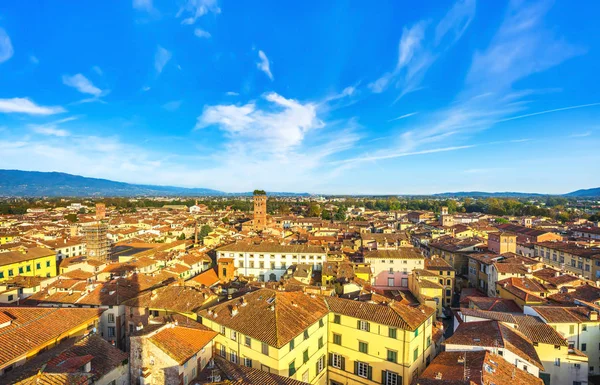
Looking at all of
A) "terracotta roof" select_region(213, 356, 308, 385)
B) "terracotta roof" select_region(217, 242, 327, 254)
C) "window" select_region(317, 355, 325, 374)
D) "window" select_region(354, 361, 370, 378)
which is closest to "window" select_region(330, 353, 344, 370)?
"window" select_region(317, 355, 325, 374)

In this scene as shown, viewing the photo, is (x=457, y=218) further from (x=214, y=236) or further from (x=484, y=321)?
(x=484, y=321)

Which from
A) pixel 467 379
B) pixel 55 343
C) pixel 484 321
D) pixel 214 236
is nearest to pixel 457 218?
pixel 214 236

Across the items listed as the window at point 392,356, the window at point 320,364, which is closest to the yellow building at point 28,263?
the window at point 320,364

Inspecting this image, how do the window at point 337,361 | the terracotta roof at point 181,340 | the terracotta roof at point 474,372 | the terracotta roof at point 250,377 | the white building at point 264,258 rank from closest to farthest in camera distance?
the terracotta roof at point 250,377 < the terracotta roof at point 474,372 < the terracotta roof at point 181,340 < the window at point 337,361 < the white building at point 264,258

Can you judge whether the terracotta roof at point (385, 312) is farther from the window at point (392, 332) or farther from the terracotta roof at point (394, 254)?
the terracotta roof at point (394, 254)

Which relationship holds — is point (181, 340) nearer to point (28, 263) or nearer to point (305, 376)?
point (305, 376)

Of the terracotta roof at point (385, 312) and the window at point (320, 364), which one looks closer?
the terracotta roof at point (385, 312)
